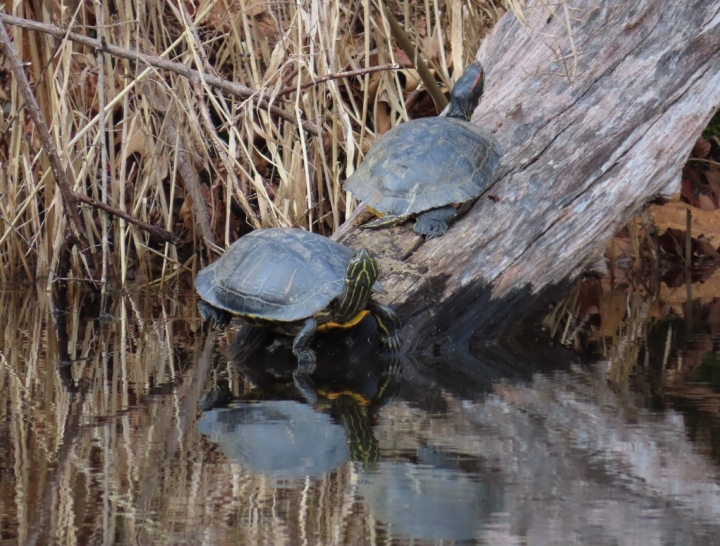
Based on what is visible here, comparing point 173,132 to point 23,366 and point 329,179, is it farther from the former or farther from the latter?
point 23,366

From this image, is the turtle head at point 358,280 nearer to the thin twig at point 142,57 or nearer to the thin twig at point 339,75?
the thin twig at point 339,75

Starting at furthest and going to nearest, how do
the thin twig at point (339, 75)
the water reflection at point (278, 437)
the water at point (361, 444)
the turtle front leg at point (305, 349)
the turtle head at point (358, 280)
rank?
the thin twig at point (339, 75), the turtle front leg at point (305, 349), the turtle head at point (358, 280), the water reflection at point (278, 437), the water at point (361, 444)

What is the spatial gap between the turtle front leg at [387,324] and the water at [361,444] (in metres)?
0.07

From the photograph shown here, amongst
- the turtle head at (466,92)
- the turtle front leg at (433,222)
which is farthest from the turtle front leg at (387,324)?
the turtle head at (466,92)

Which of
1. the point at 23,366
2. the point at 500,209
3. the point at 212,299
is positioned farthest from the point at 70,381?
the point at 500,209

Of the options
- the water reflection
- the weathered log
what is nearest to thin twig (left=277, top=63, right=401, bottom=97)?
the weathered log

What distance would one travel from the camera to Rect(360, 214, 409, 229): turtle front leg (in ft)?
11.2

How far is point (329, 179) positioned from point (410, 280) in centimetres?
141

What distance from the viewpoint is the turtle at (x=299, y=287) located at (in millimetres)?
2990

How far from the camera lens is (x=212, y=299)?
317 cm

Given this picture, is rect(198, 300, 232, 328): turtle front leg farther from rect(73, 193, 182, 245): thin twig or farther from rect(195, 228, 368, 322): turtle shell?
rect(73, 193, 182, 245): thin twig

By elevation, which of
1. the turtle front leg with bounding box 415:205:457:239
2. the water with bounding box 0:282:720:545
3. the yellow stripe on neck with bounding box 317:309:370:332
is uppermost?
the turtle front leg with bounding box 415:205:457:239

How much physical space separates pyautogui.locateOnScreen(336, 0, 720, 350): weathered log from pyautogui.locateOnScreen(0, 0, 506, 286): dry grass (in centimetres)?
69

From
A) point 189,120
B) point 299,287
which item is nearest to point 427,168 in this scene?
point 299,287
